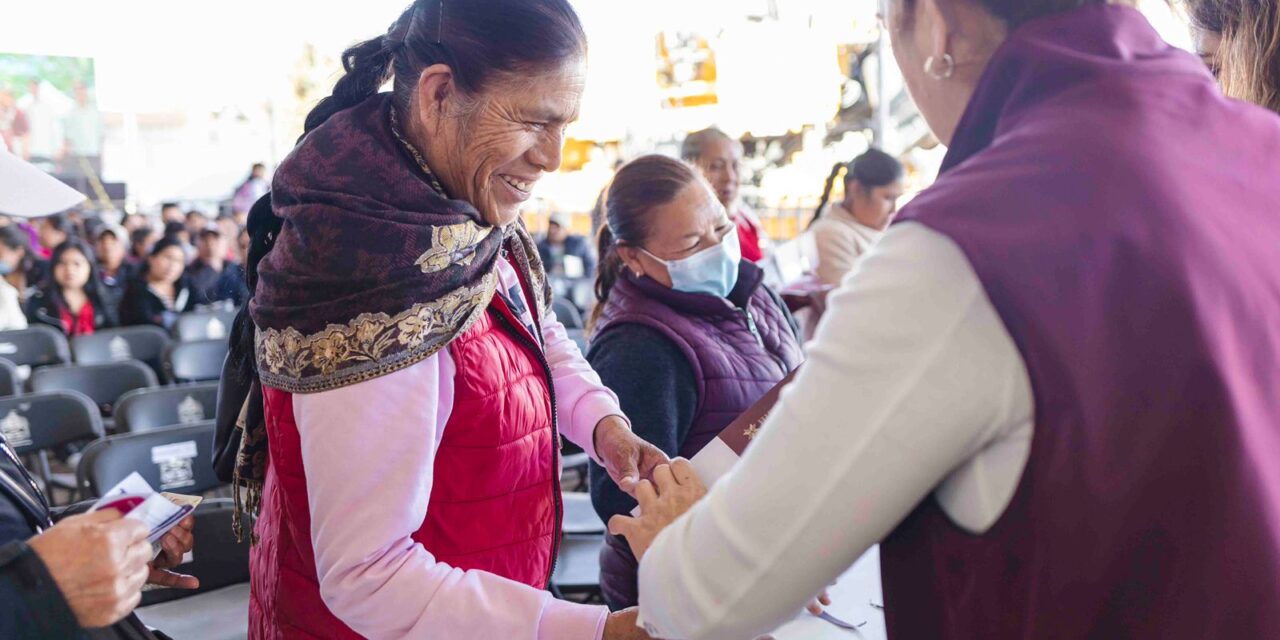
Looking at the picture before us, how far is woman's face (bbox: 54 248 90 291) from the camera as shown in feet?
22.0

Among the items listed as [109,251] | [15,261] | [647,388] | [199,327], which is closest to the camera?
[647,388]

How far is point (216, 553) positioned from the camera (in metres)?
2.46

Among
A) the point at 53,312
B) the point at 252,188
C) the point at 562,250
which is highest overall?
the point at 53,312

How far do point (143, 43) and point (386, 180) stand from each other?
59.1ft

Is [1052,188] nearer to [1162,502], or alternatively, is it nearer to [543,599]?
[1162,502]

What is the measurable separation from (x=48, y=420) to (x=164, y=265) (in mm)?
3639

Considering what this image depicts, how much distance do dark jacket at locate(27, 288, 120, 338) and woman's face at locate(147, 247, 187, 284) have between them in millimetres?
406

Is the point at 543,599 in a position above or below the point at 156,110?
above

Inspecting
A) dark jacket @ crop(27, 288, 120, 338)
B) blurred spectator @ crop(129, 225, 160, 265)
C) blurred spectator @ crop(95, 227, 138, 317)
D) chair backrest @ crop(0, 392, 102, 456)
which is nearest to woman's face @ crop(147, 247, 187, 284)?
dark jacket @ crop(27, 288, 120, 338)

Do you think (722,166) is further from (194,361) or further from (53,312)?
(53,312)

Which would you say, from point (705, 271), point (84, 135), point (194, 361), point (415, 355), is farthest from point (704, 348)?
point (84, 135)

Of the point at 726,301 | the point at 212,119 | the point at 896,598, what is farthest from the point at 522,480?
the point at 212,119

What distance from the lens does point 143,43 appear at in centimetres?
1670

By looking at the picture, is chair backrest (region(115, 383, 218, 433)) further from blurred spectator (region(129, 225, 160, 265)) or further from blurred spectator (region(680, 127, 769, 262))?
blurred spectator (region(129, 225, 160, 265))
